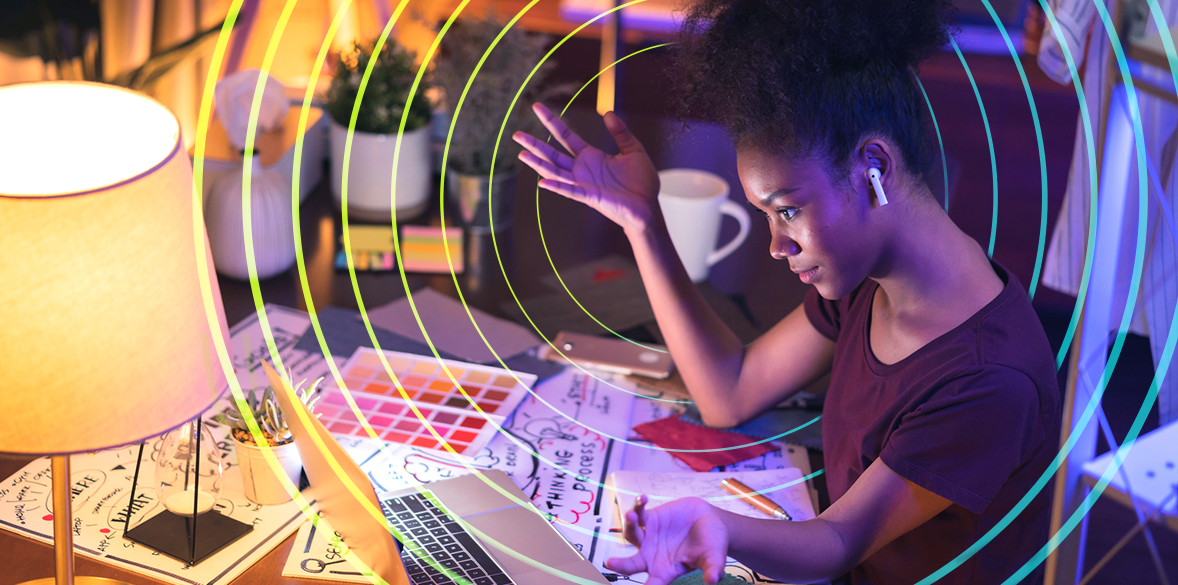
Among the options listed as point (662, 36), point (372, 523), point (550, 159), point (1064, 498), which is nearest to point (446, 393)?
point (550, 159)

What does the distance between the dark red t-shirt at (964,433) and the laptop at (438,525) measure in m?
0.42

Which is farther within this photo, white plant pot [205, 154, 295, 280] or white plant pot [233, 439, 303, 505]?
white plant pot [205, 154, 295, 280]

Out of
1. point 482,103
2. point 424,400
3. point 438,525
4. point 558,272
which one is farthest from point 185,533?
point 482,103

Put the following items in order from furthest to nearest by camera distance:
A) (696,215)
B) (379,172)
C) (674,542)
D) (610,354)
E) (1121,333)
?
(379,172), (696,215), (610,354), (1121,333), (674,542)

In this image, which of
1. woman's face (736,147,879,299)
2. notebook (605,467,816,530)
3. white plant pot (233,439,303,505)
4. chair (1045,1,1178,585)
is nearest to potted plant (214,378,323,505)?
white plant pot (233,439,303,505)

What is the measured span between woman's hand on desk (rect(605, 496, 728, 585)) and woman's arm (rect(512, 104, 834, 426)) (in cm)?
56

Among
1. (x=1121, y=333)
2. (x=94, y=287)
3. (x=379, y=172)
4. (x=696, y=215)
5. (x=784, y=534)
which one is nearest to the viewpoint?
(x=94, y=287)

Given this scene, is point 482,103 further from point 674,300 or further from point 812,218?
point 812,218

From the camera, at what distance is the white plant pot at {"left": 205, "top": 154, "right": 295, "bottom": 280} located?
1.74 m

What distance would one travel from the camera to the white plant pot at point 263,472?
1.21 meters

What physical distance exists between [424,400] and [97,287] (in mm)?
731

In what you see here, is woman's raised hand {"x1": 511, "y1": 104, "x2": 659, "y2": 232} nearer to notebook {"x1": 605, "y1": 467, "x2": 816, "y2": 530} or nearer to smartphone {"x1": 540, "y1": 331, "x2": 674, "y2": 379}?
smartphone {"x1": 540, "y1": 331, "x2": 674, "y2": 379}

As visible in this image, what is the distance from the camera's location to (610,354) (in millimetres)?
1680

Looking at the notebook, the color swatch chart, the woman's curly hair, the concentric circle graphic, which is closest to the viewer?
the woman's curly hair
